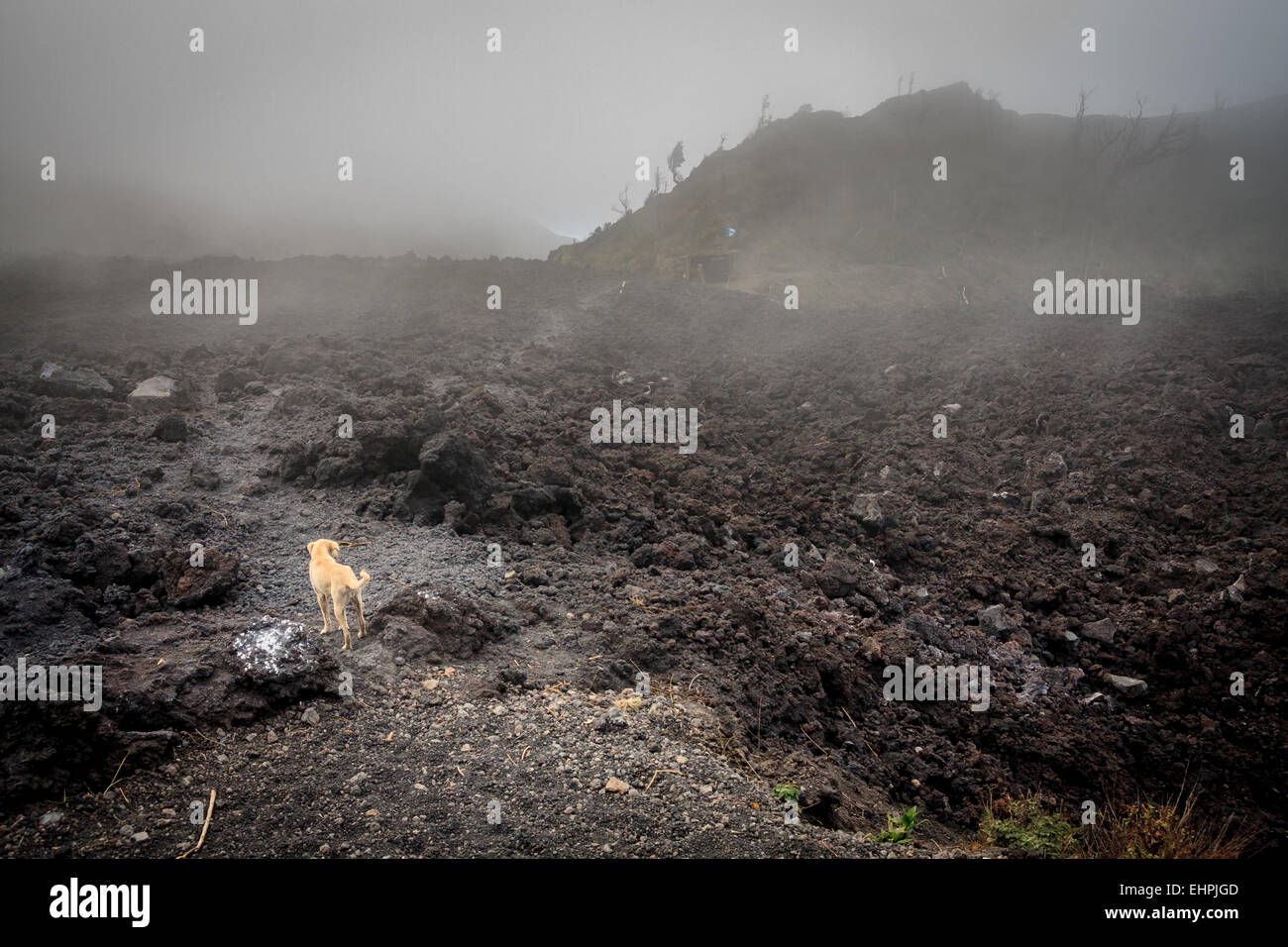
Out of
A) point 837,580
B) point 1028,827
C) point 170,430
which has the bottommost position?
point 1028,827

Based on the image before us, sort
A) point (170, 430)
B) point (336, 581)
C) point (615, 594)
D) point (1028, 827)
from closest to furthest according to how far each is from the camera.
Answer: point (1028, 827)
point (336, 581)
point (615, 594)
point (170, 430)

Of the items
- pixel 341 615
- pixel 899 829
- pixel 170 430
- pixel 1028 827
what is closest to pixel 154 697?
pixel 341 615

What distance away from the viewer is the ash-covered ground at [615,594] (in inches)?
131

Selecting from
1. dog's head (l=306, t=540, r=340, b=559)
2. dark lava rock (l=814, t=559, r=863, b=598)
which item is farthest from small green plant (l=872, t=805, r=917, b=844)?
dog's head (l=306, t=540, r=340, b=559)

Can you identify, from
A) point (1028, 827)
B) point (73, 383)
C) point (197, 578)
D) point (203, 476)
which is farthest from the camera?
point (73, 383)

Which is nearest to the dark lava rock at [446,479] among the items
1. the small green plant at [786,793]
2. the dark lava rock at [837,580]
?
the dark lava rock at [837,580]

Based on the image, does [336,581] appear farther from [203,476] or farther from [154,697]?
[203,476]

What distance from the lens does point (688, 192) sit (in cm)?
4116

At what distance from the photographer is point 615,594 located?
608cm

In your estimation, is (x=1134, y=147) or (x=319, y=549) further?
(x=1134, y=147)

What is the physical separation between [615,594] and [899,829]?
306cm

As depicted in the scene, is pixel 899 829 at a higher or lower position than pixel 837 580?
lower

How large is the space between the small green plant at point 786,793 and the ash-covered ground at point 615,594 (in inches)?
A: 2.2

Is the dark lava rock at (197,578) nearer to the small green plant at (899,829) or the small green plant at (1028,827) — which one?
the small green plant at (899,829)
